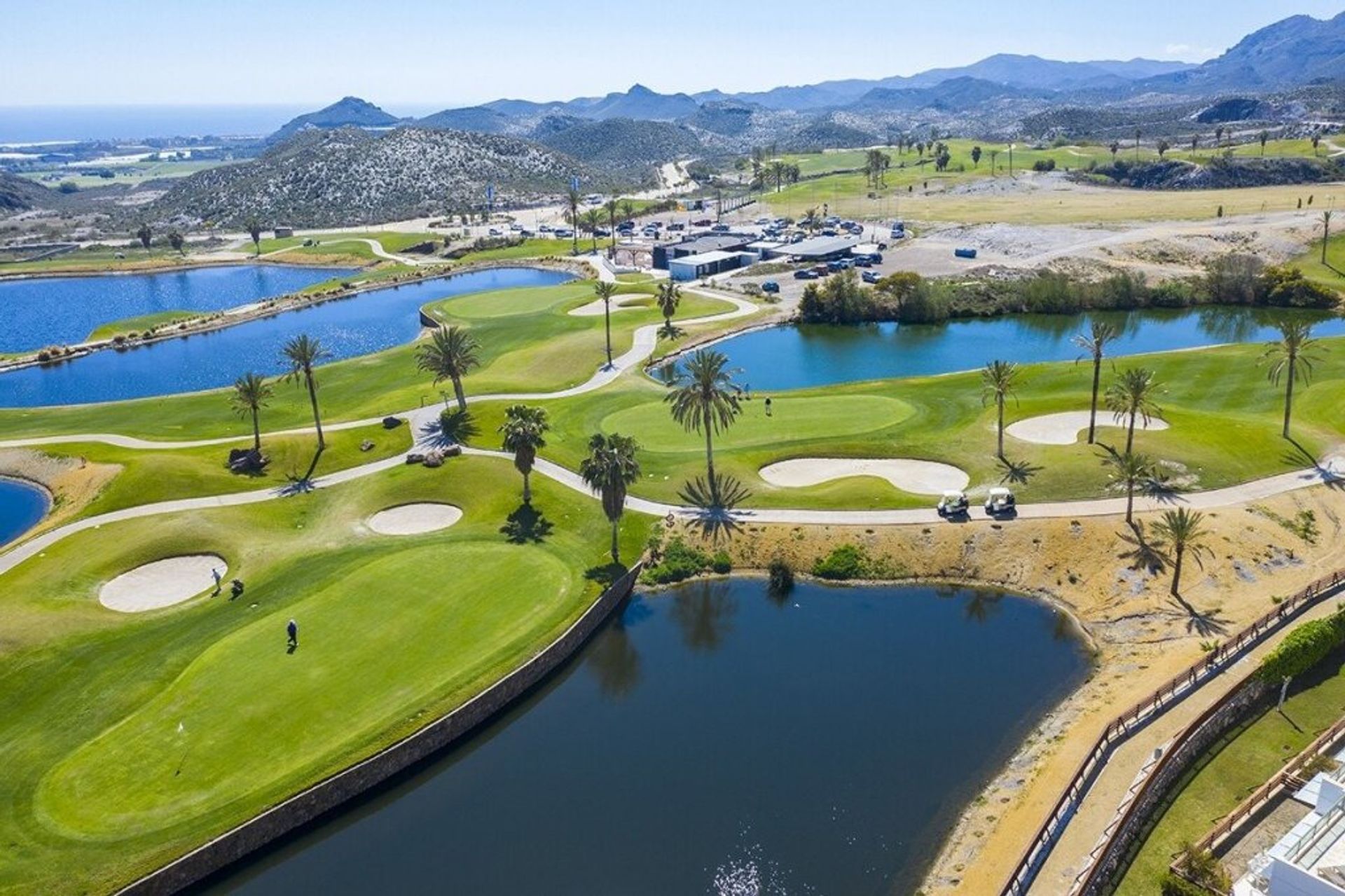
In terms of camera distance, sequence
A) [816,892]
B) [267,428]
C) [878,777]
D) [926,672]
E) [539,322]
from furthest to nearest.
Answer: [539,322] → [267,428] → [926,672] → [878,777] → [816,892]

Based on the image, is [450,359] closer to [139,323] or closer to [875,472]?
[875,472]

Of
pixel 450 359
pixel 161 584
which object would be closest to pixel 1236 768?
pixel 161 584

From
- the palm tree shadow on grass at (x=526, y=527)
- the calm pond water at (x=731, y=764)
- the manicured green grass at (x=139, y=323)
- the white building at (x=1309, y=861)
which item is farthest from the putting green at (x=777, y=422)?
the manicured green grass at (x=139, y=323)

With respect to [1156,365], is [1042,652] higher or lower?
lower

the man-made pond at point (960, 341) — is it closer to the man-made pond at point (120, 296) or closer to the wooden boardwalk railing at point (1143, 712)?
the wooden boardwalk railing at point (1143, 712)

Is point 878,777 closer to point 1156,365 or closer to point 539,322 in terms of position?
point 1156,365

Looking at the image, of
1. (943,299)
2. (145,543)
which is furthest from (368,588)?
(943,299)

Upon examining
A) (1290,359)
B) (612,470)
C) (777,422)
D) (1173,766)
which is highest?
(1290,359)
